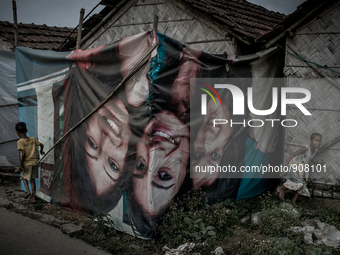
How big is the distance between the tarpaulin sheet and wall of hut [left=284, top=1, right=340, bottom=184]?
6.06 m

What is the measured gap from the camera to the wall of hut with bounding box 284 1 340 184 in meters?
4.91

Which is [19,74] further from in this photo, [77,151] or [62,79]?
[77,151]

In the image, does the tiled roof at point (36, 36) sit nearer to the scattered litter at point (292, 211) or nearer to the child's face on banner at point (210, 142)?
the child's face on banner at point (210, 142)

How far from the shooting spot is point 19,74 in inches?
219

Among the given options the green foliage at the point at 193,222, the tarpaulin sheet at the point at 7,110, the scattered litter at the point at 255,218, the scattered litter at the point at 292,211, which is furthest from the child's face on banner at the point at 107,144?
the tarpaulin sheet at the point at 7,110

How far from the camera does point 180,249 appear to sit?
340cm

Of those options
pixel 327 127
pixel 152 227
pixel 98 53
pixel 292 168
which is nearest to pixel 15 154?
pixel 98 53

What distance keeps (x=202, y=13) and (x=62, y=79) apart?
2.94 meters

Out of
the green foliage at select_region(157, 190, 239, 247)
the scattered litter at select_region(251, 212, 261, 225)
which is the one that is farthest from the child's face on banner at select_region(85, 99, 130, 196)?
the scattered litter at select_region(251, 212, 261, 225)

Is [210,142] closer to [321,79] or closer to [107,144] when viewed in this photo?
[107,144]

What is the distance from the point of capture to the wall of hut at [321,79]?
4914 mm

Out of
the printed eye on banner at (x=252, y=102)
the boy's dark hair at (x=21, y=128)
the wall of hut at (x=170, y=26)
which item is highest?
the wall of hut at (x=170, y=26)

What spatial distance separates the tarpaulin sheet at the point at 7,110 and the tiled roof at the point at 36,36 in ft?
4.05

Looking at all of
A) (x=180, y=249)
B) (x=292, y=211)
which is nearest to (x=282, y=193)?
(x=292, y=211)
